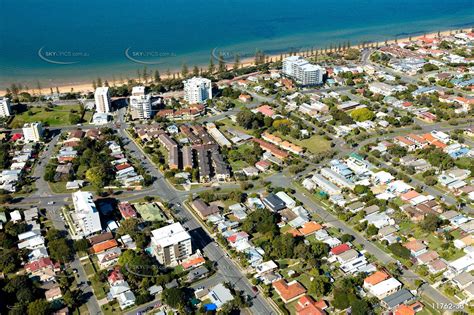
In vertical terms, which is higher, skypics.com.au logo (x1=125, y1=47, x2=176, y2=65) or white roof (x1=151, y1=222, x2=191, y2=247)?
skypics.com.au logo (x1=125, y1=47, x2=176, y2=65)

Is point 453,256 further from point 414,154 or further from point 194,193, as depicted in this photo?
point 194,193

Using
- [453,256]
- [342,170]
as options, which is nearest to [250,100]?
[342,170]

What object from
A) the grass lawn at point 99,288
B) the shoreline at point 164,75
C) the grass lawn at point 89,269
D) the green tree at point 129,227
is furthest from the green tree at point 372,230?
the shoreline at point 164,75

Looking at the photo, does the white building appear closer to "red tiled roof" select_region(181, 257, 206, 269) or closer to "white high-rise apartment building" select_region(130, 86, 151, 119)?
"red tiled roof" select_region(181, 257, 206, 269)

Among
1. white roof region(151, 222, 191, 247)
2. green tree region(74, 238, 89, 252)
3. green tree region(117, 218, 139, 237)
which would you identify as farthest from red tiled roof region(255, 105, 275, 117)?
green tree region(74, 238, 89, 252)

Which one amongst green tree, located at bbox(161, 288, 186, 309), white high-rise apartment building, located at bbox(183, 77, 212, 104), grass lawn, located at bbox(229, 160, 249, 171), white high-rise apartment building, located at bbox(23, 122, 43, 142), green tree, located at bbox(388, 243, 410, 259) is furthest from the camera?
white high-rise apartment building, located at bbox(183, 77, 212, 104)

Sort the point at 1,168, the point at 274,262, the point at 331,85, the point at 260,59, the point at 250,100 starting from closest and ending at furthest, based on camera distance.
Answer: the point at 274,262 < the point at 1,168 < the point at 250,100 < the point at 331,85 < the point at 260,59
